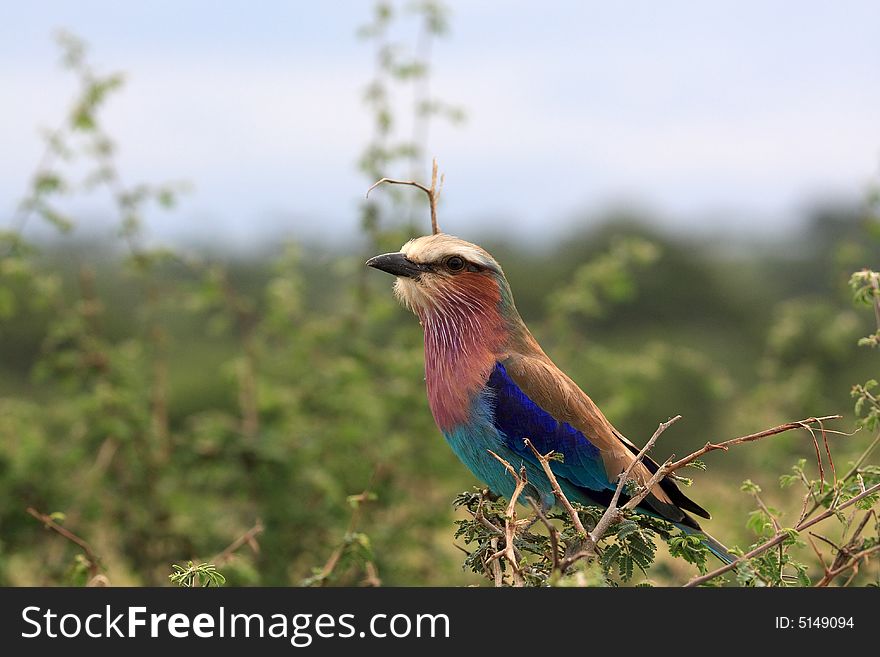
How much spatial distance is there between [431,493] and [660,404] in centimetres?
1091

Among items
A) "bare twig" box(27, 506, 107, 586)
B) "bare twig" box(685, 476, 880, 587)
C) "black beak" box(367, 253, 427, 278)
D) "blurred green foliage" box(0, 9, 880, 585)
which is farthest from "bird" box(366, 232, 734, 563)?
"blurred green foliage" box(0, 9, 880, 585)

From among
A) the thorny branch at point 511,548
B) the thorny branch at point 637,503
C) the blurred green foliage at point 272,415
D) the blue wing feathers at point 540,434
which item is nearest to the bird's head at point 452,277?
the blue wing feathers at point 540,434

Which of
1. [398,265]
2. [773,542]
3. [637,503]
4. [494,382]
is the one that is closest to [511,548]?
[637,503]

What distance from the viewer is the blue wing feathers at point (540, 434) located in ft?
11.3

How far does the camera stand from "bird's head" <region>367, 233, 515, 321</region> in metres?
3.59

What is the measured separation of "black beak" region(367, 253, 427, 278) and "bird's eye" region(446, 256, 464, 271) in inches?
3.2

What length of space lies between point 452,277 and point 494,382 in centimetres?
39

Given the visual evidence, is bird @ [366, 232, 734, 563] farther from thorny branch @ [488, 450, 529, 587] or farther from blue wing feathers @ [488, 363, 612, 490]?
thorny branch @ [488, 450, 529, 587]

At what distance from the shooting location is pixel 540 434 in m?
3.54

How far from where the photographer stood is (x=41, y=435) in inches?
252

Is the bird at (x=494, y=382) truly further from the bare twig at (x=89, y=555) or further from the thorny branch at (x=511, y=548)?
the bare twig at (x=89, y=555)
